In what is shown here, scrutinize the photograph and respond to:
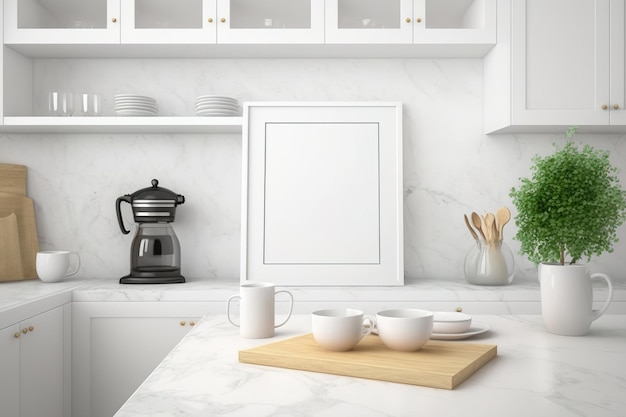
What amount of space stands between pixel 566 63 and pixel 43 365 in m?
2.66

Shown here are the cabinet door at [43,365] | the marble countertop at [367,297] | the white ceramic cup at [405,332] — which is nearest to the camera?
the white ceramic cup at [405,332]

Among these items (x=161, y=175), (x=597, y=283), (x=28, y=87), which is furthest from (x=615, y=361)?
(x=28, y=87)

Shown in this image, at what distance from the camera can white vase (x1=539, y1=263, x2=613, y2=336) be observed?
53.1 inches

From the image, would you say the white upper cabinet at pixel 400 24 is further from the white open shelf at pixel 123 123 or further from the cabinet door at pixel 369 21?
the white open shelf at pixel 123 123

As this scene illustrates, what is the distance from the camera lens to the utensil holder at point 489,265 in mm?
2668

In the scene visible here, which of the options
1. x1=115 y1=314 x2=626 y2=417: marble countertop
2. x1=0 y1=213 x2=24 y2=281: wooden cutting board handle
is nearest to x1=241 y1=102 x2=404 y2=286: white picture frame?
x1=0 y1=213 x2=24 y2=281: wooden cutting board handle

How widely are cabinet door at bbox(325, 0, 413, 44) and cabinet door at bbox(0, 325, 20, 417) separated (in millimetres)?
1848

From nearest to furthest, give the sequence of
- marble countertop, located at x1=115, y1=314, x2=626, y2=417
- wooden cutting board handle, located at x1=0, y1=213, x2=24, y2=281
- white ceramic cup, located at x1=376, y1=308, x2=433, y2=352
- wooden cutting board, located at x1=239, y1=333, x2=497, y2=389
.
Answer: marble countertop, located at x1=115, y1=314, x2=626, y2=417, wooden cutting board, located at x1=239, y1=333, x2=497, y2=389, white ceramic cup, located at x1=376, y1=308, x2=433, y2=352, wooden cutting board handle, located at x1=0, y1=213, x2=24, y2=281

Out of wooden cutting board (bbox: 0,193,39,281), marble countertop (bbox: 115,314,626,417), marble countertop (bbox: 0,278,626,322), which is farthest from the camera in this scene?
wooden cutting board (bbox: 0,193,39,281)

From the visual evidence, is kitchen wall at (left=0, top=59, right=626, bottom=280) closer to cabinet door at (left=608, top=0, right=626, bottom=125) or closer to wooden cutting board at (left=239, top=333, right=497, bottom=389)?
cabinet door at (left=608, top=0, right=626, bottom=125)

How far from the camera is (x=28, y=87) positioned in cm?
299

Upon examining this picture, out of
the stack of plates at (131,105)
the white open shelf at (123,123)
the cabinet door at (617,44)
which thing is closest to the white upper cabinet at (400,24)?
the cabinet door at (617,44)

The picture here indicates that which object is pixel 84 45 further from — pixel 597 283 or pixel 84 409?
pixel 597 283

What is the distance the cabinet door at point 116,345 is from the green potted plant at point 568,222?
62.5 inches
